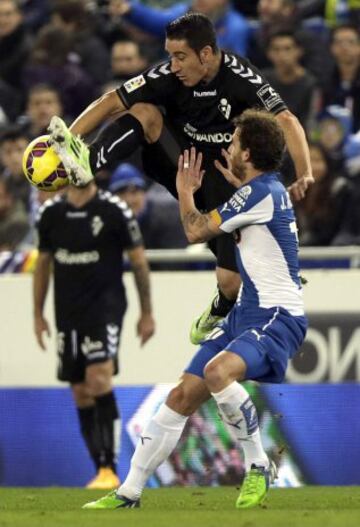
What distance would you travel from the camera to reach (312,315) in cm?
1366

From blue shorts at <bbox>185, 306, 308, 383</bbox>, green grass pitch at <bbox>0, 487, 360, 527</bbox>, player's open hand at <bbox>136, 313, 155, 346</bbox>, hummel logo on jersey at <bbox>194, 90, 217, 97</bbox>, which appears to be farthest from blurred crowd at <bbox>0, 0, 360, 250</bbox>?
blue shorts at <bbox>185, 306, 308, 383</bbox>

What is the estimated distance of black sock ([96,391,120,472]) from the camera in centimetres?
1273

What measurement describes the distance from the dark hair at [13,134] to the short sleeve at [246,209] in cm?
672

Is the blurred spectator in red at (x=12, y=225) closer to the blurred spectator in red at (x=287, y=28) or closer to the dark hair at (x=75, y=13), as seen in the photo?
the dark hair at (x=75, y=13)

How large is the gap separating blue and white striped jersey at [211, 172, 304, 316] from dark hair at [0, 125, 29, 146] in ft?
21.9

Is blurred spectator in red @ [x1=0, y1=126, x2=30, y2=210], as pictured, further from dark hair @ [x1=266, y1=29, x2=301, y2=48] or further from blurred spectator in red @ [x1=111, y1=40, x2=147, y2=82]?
dark hair @ [x1=266, y1=29, x2=301, y2=48]

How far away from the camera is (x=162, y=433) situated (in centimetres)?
899

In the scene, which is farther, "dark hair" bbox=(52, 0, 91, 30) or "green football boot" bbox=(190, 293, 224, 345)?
"dark hair" bbox=(52, 0, 91, 30)

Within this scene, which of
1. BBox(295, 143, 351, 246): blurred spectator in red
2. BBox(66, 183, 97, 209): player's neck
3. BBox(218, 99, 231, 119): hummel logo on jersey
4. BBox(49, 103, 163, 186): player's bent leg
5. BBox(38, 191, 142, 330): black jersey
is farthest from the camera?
BBox(295, 143, 351, 246): blurred spectator in red

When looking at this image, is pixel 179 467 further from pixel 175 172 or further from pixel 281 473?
pixel 175 172

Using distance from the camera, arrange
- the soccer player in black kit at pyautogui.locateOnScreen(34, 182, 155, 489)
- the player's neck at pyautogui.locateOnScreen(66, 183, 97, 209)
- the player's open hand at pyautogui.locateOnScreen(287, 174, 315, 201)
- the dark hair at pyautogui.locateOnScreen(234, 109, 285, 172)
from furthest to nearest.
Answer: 1. the player's neck at pyautogui.locateOnScreen(66, 183, 97, 209)
2. the soccer player in black kit at pyautogui.locateOnScreen(34, 182, 155, 489)
3. the player's open hand at pyautogui.locateOnScreen(287, 174, 315, 201)
4. the dark hair at pyautogui.locateOnScreen(234, 109, 285, 172)

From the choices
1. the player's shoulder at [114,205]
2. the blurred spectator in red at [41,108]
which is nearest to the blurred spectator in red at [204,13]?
the blurred spectator in red at [41,108]

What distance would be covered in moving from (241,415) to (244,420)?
0.15 feet

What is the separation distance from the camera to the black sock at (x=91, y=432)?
1277 cm
